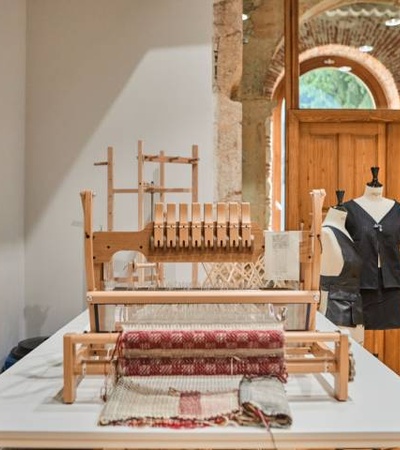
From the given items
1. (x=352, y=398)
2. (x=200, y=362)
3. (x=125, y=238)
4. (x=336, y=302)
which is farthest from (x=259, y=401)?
(x=336, y=302)

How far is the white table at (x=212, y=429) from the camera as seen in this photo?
110 cm

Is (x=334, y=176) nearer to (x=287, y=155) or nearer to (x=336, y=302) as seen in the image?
(x=287, y=155)

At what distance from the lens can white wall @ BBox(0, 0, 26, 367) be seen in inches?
122

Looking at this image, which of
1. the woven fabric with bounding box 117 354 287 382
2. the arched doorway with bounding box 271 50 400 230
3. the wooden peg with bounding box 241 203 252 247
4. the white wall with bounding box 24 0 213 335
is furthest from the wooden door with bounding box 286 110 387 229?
the woven fabric with bounding box 117 354 287 382

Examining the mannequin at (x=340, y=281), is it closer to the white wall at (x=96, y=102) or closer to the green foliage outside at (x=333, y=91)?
the white wall at (x=96, y=102)

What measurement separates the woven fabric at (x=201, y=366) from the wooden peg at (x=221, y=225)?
34 cm

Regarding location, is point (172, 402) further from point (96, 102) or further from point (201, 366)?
point (96, 102)

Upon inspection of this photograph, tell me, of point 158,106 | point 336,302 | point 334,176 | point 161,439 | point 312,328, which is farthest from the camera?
point 334,176

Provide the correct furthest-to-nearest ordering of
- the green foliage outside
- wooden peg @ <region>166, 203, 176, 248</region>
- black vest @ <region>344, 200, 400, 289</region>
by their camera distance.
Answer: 1. the green foliage outside
2. black vest @ <region>344, 200, 400, 289</region>
3. wooden peg @ <region>166, 203, 176, 248</region>

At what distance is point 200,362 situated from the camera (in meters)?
1.30

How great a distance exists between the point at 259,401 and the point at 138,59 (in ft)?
9.30

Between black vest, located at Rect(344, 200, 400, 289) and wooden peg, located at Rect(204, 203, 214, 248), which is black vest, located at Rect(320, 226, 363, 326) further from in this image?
wooden peg, located at Rect(204, 203, 214, 248)

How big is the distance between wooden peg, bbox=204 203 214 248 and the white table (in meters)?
0.47

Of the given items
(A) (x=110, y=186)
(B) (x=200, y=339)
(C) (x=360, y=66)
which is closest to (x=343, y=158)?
(C) (x=360, y=66)
